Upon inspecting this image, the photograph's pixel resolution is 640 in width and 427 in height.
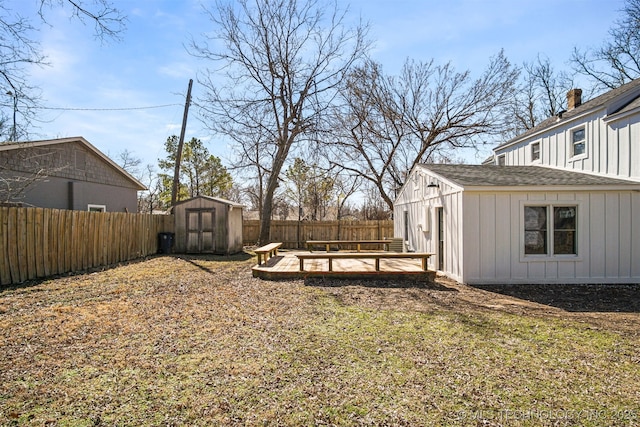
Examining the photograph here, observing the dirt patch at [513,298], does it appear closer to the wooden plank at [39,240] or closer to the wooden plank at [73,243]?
the wooden plank at [39,240]

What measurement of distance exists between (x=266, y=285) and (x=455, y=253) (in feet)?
15.4

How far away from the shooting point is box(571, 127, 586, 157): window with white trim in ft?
33.5

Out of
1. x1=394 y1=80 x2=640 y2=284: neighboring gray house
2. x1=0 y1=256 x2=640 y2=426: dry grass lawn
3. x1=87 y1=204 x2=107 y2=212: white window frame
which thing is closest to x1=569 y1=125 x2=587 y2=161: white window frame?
x1=394 y1=80 x2=640 y2=284: neighboring gray house

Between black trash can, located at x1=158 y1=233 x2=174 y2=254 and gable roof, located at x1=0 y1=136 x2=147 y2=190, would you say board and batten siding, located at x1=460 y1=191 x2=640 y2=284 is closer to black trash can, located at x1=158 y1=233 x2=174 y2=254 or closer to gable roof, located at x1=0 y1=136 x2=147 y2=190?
black trash can, located at x1=158 y1=233 x2=174 y2=254

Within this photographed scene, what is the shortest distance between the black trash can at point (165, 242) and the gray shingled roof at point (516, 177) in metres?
11.0

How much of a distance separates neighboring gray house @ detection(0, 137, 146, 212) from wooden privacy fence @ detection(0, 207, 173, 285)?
1644 millimetres

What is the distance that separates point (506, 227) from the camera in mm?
8422

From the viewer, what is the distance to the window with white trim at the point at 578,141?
10.2m

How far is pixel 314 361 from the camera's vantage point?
12.3 feet

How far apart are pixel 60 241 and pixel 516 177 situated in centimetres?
1211

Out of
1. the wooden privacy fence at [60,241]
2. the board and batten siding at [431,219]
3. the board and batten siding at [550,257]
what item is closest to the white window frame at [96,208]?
the wooden privacy fence at [60,241]

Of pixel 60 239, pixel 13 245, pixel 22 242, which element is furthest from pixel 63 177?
pixel 13 245

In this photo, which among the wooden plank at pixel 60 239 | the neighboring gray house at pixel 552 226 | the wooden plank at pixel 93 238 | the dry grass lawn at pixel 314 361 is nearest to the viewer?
the dry grass lawn at pixel 314 361

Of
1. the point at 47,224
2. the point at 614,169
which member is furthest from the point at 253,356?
the point at 614,169
